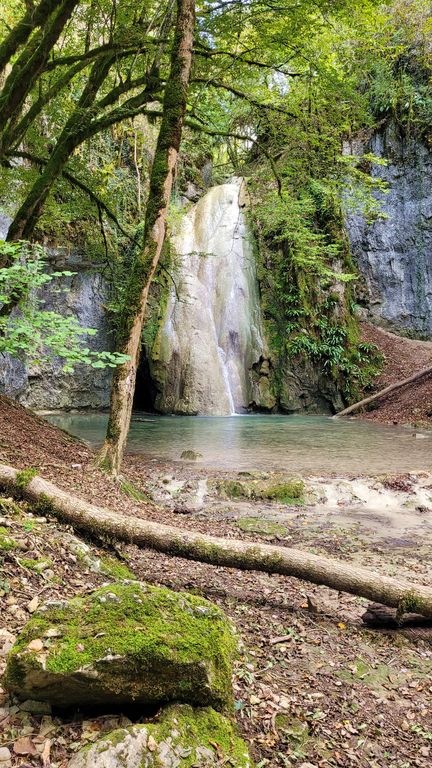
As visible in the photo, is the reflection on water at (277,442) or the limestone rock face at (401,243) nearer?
the reflection on water at (277,442)

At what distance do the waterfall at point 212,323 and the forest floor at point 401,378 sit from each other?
4.66 meters

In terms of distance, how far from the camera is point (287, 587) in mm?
3695

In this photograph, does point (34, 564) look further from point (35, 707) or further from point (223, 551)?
point (223, 551)

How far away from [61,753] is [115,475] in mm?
4139

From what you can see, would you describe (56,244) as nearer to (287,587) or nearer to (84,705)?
(287,587)

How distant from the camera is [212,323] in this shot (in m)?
18.3

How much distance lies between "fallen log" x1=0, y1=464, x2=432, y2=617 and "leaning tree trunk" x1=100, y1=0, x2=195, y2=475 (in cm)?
202

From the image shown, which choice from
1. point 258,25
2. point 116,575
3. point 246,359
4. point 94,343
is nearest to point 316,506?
point 116,575

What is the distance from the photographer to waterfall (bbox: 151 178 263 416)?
17250mm

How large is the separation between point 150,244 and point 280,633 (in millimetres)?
4568

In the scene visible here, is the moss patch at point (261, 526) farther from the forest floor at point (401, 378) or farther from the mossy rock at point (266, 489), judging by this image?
the forest floor at point (401, 378)

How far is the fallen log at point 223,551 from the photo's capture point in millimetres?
3205

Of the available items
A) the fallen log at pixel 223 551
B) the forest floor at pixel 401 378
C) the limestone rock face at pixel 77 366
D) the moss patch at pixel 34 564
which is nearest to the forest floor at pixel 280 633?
the moss patch at pixel 34 564

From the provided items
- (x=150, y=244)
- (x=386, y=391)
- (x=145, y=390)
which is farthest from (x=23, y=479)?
(x=145, y=390)
